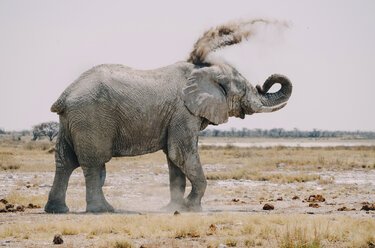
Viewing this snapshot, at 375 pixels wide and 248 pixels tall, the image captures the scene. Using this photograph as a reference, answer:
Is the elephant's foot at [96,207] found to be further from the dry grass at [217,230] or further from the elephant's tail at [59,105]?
the elephant's tail at [59,105]

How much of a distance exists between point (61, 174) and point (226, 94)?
4.40 metres

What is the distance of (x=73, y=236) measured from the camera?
877cm

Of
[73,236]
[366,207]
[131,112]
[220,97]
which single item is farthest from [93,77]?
[366,207]

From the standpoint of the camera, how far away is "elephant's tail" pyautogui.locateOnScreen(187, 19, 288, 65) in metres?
13.2

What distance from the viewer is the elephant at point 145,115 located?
11.6m

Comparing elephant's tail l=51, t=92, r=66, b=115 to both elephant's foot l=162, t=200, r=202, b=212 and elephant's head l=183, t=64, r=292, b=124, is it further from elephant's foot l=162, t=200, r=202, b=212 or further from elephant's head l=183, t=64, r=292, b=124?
elephant's foot l=162, t=200, r=202, b=212

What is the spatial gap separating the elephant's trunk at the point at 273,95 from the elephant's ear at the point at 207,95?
114 cm

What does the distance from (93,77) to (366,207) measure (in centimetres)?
702

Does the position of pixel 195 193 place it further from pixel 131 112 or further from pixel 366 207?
pixel 366 207

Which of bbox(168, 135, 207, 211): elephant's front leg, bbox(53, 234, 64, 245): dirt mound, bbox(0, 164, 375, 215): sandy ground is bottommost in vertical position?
bbox(0, 164, 375, 215): sandy ground

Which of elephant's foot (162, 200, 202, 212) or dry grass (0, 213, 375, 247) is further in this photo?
elephant's foot (162, 200, 202, 212)

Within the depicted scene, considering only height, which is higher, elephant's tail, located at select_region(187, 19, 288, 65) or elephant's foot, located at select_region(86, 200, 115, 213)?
elephant's tail, located at select_region(187, 19, 288, 65)

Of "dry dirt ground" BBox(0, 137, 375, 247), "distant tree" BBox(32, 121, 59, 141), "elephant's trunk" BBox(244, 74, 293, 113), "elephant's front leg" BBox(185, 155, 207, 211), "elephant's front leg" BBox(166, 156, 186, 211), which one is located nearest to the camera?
"dry dirt ground" BBox(0, 137, 375, 247)

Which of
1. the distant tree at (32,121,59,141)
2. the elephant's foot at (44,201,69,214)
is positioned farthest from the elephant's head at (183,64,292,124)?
the distant tree at (32,121,59,141)
